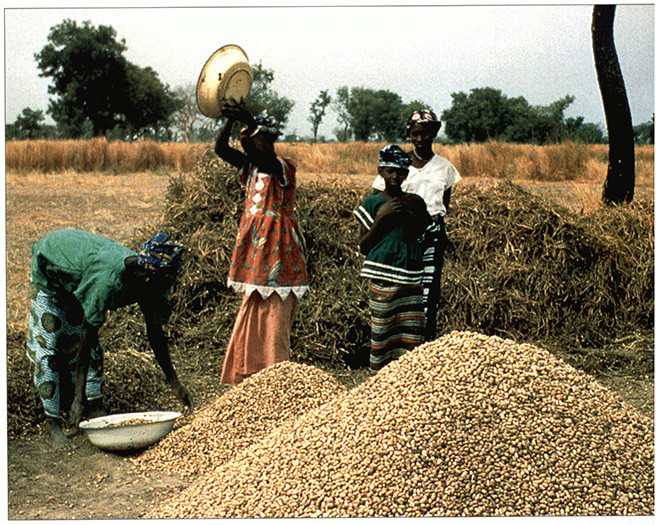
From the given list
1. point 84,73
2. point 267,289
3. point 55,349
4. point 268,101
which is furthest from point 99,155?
point 55,349

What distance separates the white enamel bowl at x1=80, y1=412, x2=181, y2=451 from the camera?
376cm

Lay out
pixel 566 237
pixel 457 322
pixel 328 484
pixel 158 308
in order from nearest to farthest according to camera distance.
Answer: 1. pixel 328 484
2. pixel 158 308
3. pixel 457 322
4. pixel 566 237

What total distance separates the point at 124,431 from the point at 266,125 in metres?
1.68

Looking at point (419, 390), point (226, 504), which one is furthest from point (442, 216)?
point (226, 504)

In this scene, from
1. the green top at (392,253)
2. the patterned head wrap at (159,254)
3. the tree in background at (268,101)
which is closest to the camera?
the patterned head wrap at (159,254)

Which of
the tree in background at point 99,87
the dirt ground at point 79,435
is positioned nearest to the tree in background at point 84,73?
the tree in background at point 99,87

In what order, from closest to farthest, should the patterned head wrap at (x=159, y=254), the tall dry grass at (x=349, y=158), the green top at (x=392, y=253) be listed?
the patterned head wrap at (x=159, y=254) < the green top at (x=392, y=253) < the tall dry grass at (x=349, y=158)

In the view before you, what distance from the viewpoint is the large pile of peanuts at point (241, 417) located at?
380cm

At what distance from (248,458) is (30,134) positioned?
11.5 feet

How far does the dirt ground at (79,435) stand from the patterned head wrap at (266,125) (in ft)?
5.61

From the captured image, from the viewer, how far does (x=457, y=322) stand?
5855 millimetres

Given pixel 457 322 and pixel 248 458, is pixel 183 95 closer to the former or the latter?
pixel 457 322

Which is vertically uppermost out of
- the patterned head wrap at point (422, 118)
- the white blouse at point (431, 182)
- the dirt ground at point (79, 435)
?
the patterned head wrap at point (422, 118)

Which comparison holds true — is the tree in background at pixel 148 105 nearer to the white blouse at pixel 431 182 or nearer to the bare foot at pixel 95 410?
the white blouse at pixel 431 182
